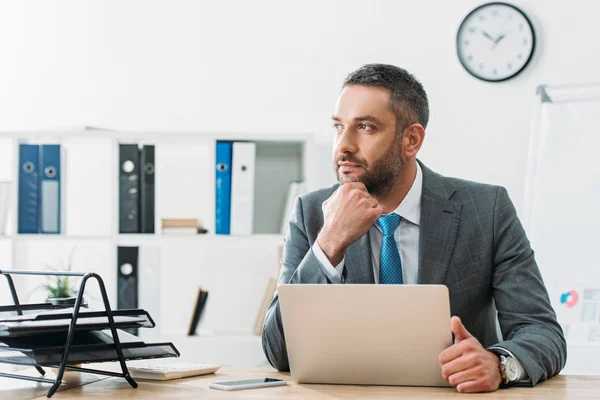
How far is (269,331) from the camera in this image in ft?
5.82

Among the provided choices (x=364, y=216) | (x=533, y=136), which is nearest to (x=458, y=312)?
(x=364, y=216)

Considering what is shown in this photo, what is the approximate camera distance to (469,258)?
6.36 feet

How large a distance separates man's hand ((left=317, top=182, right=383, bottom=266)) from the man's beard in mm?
94

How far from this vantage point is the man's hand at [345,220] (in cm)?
177

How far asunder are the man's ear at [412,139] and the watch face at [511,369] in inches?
27.7

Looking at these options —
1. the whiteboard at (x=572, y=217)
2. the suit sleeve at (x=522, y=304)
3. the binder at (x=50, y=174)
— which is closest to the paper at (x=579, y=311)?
the whiteboard at (x=572, y=217)

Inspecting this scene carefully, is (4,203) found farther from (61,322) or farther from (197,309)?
(61,322)

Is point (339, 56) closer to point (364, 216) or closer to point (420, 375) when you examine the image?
point (364, 216)

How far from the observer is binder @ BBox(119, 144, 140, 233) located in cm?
320

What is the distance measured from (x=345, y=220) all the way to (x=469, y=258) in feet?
1.18

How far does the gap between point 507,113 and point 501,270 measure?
155 cm

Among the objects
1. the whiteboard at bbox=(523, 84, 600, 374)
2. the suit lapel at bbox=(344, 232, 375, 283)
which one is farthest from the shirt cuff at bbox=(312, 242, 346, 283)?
the whiteboard at bbox=(523, 84, 600, 374)

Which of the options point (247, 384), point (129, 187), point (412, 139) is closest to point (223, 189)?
point (129, 187)

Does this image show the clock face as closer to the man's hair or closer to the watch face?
the man's hair
